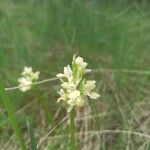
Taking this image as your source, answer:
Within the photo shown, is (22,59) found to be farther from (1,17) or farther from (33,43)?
(1,17)

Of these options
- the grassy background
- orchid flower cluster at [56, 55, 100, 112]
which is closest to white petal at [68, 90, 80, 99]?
orchid flower cluster at [56, 55, 100, 112]

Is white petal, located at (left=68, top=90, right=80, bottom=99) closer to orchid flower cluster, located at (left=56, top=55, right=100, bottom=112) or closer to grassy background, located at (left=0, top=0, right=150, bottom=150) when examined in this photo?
orchid flower cluster, located at (left=56, top=55, right=100, bottom=112)

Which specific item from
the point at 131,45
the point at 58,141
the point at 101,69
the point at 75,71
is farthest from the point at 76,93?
the point at 131,45

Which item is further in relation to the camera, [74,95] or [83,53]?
[83,53]

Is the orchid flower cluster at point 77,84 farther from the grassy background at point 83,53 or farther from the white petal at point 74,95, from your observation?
the grassy background at point 83,53

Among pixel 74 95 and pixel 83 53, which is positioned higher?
pixel 83 53

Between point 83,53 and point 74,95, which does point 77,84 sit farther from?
point 83,53

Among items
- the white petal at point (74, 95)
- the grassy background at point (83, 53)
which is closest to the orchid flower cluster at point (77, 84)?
the white petal at point (74, 95)

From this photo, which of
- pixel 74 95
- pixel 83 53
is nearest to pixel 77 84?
pixel 74 95
